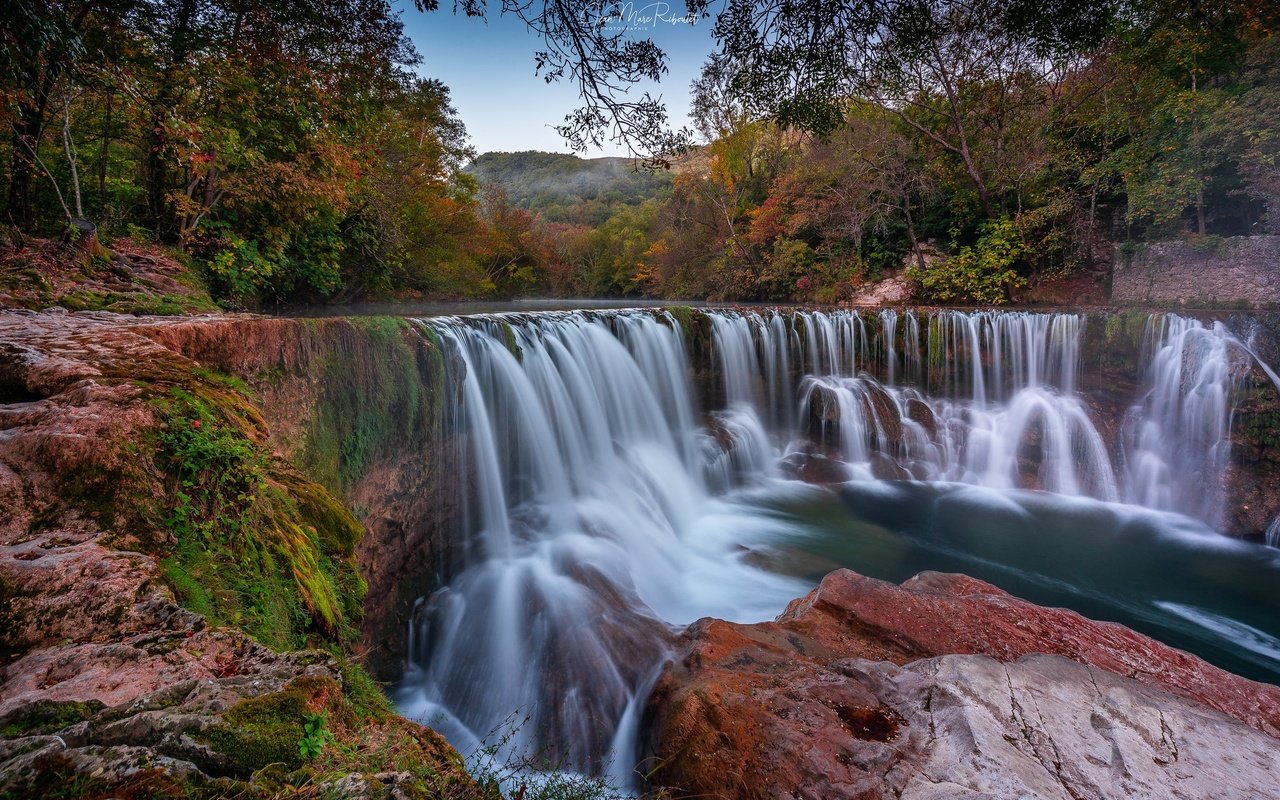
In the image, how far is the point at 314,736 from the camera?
128 cm

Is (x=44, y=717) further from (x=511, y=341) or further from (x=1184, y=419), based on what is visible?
(x=1184, y=419)

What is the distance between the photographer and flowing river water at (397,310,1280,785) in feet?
16.3

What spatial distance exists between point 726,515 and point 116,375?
799 centimetres

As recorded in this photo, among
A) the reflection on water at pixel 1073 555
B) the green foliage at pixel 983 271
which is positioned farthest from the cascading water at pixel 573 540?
the green foliage at pixel 983 271

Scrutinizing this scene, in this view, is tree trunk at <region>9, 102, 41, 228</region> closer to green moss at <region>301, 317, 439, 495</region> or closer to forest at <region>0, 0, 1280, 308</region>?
forest at <region>0, 0, 1280, 308</region>

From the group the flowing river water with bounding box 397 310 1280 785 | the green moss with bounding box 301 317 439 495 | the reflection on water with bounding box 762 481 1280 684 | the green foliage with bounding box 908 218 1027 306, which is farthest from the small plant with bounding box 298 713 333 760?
the green foliage with bounding box 908 218 1027 306

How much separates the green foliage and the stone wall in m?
2.39

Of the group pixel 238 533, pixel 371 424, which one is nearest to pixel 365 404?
pixel 371 424

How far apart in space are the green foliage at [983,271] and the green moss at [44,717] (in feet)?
62.0

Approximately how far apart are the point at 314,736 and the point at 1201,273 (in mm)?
17946

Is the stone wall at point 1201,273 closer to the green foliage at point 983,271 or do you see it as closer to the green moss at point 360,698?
the green foliage at point 983,271

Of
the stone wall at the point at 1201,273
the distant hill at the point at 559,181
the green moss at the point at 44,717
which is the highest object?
the distant hill at the point at 559,181

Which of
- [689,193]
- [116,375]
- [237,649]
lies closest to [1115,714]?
[237,649]

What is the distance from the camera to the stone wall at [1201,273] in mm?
10641
